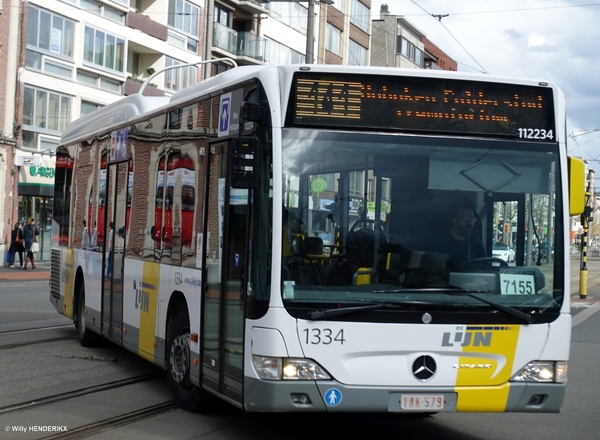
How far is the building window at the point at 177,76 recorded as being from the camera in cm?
4478

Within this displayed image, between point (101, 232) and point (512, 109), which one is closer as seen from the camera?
point (512, 109)

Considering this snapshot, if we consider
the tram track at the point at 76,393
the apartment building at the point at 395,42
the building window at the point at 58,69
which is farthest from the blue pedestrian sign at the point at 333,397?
the apartment building at the point at 395,42

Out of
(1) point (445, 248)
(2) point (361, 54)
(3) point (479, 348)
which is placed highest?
(2) point (361, 54)

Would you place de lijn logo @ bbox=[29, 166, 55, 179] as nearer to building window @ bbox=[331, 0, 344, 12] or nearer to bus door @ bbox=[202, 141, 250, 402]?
building window @ bbox=[331, 0, 344, 12]

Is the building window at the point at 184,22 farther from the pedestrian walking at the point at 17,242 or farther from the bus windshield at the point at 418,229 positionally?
the bus windshield at the point at 418,229

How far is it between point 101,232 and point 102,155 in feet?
3.17

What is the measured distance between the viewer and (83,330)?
1230 cm

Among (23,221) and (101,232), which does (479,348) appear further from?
(23,221)

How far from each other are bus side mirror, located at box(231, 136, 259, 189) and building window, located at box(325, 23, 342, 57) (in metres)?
48.9

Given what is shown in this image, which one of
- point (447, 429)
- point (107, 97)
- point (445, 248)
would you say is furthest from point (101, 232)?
point (107, 97)

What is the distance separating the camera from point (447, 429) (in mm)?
7980

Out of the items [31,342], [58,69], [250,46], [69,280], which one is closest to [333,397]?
[31,342]

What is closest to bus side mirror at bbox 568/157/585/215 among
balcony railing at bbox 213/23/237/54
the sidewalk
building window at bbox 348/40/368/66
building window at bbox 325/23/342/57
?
the sidewalk

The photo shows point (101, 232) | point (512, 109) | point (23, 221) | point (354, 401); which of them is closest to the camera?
point (354, 401)
